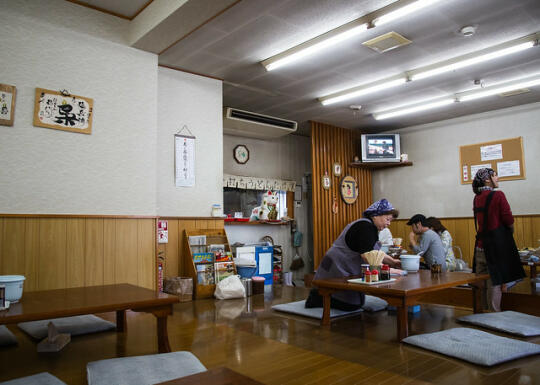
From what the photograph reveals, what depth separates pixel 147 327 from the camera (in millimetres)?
3947

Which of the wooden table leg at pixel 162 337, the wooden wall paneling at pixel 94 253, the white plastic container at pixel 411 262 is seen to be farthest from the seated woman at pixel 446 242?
the wooden wall paneling at pixel 94 253

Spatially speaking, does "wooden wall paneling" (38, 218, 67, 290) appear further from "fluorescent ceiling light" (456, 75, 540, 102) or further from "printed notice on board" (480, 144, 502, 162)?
"printed notice on board" (480, 144, 502, 162)

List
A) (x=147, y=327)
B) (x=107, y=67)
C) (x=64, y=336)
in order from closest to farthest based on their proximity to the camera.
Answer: (x=64, y=336) < (x=147, y=327) < (x=107, y=67)

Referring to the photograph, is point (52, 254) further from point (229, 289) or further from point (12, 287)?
point (229, 289)

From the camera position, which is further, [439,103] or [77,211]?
[439,103]

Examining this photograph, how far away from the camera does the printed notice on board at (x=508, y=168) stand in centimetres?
766

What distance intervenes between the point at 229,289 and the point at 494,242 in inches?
133

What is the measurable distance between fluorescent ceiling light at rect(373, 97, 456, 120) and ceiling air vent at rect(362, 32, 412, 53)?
2686 millimetres

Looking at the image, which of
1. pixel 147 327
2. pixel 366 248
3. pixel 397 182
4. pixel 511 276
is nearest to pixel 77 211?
pixel 147 327

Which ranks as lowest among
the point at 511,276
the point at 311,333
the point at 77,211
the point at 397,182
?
the point at 311,333

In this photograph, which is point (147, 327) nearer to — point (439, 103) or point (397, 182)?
point (439, 103)

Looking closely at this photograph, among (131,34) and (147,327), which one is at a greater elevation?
(131,34)

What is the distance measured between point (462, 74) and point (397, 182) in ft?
12.1

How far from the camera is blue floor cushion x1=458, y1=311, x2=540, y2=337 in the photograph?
11.3 feet
